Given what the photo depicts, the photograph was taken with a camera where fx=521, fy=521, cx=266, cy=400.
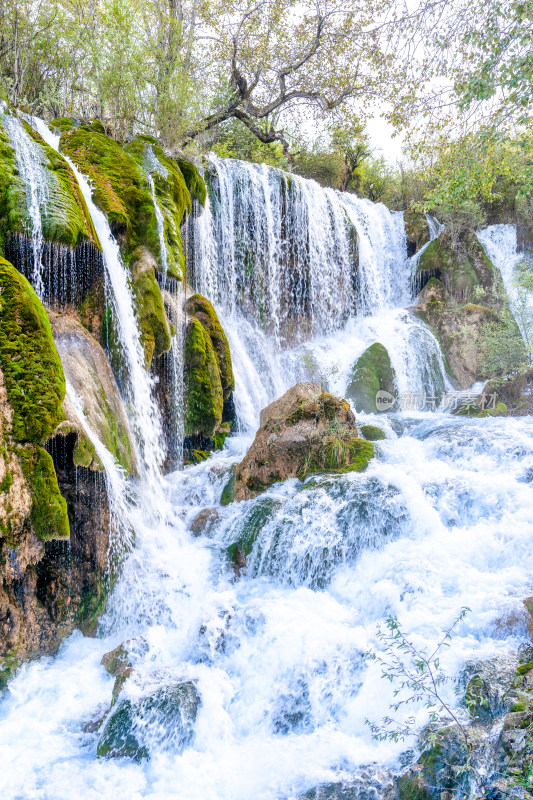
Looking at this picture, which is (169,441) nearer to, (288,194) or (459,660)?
(459,660)

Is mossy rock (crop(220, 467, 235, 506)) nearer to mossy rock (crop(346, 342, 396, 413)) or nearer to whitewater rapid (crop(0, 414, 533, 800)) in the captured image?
whitewater rapid (crop(0, 414, 533, 800))

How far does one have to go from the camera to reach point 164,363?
31.7ft

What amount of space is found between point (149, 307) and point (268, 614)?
5.19 meters

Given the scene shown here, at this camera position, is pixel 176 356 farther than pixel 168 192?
No

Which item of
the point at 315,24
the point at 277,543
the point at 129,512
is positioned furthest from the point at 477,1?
the point at 315,24

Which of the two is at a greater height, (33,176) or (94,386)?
(33,176)

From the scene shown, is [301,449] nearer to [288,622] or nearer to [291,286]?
[288,622]

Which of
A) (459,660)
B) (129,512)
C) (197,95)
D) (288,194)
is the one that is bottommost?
(459,660)

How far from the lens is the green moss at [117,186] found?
8555mm

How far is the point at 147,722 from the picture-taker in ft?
14.3

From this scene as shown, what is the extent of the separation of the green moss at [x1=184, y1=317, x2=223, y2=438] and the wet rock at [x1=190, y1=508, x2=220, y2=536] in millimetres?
2584

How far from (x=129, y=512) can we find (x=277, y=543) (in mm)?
2007

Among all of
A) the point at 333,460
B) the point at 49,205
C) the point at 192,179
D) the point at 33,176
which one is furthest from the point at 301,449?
the point at 192,179

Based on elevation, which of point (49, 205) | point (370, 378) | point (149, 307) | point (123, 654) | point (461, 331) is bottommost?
point (123, 654)
